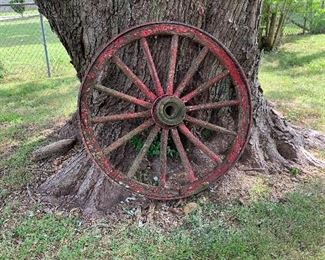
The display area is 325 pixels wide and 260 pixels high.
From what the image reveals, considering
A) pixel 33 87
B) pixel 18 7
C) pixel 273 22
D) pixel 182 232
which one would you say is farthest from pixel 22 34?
pixel 182 232

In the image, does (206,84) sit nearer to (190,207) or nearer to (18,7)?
(190,207)

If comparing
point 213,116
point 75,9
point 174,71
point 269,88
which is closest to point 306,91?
point 269,88

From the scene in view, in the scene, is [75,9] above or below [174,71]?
above

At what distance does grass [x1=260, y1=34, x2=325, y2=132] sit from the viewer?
17.3 feet

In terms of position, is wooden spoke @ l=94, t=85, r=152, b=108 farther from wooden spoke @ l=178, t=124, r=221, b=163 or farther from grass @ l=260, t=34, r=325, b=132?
grass @ l=260, t=34, r=325, b=132

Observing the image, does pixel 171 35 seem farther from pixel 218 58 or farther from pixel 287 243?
pixel 287 243

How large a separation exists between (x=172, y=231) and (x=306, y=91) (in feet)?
12.6

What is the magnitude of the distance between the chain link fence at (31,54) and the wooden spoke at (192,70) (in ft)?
14.2

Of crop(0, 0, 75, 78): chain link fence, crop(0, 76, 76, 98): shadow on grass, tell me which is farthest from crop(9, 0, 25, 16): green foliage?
crop(0, 76, 76, 98): shadow on grass

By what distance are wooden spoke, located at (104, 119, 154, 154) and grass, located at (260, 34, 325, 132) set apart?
2.40m

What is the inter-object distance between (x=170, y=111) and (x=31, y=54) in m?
7.84

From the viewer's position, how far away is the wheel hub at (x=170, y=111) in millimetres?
3039

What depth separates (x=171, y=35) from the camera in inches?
120

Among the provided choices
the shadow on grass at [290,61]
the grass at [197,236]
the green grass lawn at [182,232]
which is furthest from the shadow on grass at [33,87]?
the grass at [197,236]
